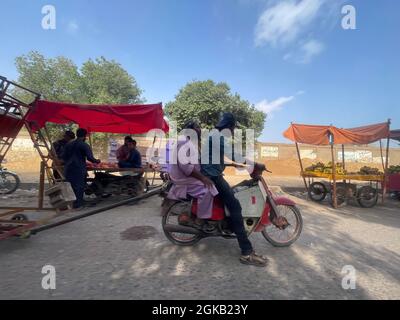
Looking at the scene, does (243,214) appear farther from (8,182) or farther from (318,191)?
(8,182)

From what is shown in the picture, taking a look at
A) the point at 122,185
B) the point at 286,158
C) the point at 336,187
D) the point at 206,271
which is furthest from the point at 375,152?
the point at 206,271

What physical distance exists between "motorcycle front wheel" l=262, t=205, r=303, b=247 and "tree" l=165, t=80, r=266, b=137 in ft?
65.5

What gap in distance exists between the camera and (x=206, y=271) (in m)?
3.32

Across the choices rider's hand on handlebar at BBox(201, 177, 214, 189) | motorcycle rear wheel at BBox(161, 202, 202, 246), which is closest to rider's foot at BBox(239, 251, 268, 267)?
motorcycle rear wheel at BBox(161, 202, 202, 246)

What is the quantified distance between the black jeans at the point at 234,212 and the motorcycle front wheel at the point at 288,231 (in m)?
0.74

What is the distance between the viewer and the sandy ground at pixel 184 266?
9.22 ft

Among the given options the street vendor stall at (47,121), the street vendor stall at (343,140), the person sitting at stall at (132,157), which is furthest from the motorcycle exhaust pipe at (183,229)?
the street vendor stall at (343,140)

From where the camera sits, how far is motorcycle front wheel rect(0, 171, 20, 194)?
9.71 m

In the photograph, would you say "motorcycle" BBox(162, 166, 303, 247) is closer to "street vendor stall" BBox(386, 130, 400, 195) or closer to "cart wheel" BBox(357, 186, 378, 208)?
"cart wheel" BBox(357, 186, 378, 208)

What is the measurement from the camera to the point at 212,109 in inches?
965

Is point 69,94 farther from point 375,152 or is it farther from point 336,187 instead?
point 375,152

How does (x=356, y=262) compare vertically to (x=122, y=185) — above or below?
below
